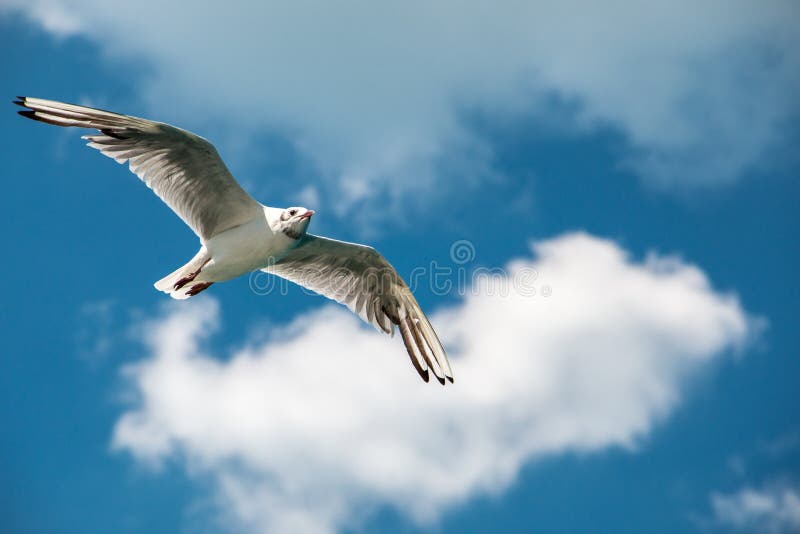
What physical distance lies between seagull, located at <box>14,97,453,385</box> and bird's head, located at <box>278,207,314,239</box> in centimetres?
1

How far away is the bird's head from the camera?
40.6 ft

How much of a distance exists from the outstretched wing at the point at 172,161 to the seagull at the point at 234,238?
14mm

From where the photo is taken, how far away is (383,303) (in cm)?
1452

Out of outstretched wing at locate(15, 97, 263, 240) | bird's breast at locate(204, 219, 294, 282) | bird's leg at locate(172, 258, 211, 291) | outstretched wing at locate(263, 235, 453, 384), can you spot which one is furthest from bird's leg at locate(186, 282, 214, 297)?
outstretched wing at locate(263, 235, 453, 384)

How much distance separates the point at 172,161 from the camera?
12.2 meters

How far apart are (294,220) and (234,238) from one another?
986 millimetres

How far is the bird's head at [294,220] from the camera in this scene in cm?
1237

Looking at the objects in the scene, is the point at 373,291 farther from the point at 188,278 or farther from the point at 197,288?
the point at 188,278

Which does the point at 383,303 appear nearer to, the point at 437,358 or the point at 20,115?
the point at 437,358

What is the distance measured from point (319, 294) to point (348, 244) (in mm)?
1385

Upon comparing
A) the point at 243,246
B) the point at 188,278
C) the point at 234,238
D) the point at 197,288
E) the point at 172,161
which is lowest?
the point at 188,278

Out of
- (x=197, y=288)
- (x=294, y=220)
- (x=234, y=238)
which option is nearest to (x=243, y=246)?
(x=234, y=238)

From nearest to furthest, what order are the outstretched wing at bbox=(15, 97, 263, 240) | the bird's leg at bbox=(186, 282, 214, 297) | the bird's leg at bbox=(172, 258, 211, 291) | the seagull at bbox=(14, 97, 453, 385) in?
the outstretched wing at bbox=(15, 97, 263, 240) < the seagull at bbox=(14, 97, 453, 385) < the bird's leg at bbox=(172, 258, 211, 291) < the bird's leg at bbox=(186, 282, 214, 297)

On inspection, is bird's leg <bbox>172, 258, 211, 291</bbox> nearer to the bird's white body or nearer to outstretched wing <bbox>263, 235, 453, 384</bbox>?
the bird's white body
